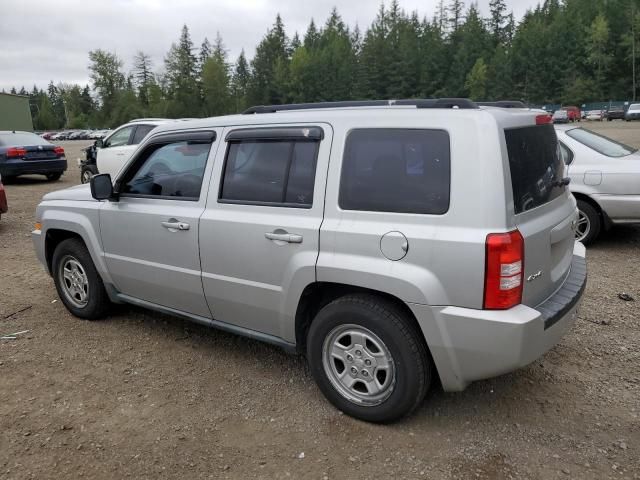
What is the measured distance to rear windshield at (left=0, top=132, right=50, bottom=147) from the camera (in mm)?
14852

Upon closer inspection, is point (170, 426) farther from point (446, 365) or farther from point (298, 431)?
point (446, 365)

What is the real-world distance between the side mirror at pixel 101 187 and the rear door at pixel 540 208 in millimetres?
2967

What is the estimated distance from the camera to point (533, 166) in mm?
2988

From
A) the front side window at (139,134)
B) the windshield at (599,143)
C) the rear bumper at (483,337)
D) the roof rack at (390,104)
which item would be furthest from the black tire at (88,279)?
the front side window at (139,134)

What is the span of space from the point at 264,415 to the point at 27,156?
14.2 m

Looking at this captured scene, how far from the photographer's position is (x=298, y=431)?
3.17 meters

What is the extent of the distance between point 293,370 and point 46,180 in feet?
49.9

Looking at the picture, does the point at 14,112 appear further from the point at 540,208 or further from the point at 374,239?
the point at 540,208

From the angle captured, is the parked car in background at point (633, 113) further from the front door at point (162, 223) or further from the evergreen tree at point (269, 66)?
the evergreen tree at point (269, 66)

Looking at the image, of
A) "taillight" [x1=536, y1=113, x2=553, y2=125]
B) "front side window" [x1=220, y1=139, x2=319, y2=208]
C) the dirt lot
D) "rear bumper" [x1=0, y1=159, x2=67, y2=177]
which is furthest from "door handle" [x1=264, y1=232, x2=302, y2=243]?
"rear bumper" [x1=0, y1=159, x2=67, y2=177]

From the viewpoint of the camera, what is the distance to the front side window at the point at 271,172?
3.25 m

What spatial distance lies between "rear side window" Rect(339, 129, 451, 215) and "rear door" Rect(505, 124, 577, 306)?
358 mm

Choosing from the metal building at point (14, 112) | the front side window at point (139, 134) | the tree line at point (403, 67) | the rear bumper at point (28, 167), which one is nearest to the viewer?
the front side window at point (139, 134)

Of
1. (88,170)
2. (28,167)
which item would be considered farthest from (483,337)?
(28,167)
